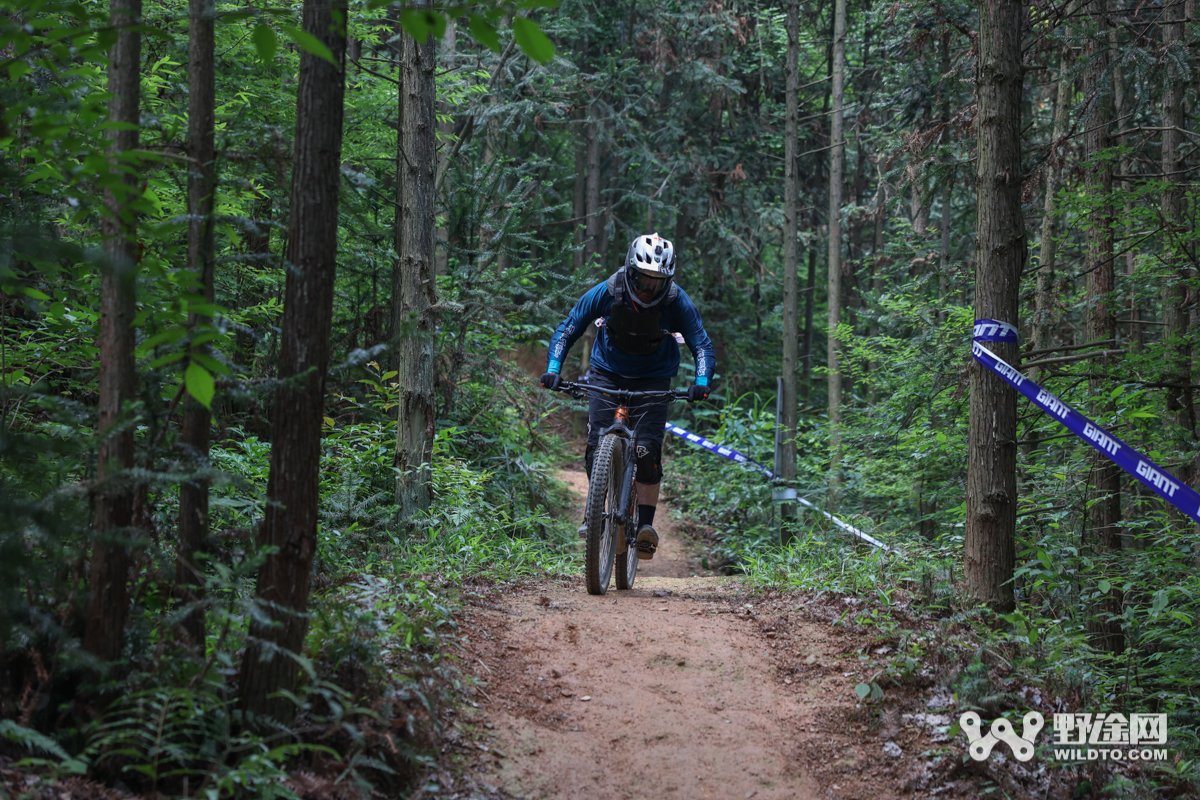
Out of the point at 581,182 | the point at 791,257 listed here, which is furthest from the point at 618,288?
the point at 581,182

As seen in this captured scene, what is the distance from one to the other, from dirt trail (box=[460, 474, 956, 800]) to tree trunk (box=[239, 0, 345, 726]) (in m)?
1.11

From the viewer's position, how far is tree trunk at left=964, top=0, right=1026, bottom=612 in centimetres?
488

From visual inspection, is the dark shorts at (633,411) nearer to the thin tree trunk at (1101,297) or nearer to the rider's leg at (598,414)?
the rider's leg at (598,414)

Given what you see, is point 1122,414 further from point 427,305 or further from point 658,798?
point 427,305

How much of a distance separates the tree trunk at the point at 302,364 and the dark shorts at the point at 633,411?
374 cm

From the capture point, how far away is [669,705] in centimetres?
439

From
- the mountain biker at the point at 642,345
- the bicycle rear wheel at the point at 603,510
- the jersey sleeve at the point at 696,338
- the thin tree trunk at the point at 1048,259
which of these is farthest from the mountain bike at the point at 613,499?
the thin tree trunk at the point at 1048,259

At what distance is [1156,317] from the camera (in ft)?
46.3

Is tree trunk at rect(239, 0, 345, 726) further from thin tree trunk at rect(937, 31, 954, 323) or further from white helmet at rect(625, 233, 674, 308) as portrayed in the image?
thin tree trunk at rect(937, 31, 954, 323)

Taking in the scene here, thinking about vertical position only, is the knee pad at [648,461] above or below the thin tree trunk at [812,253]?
below

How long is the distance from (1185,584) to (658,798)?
3.84m

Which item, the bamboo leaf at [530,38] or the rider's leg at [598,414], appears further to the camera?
the rider's leg at [598,414]

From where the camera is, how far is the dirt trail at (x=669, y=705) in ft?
12.2

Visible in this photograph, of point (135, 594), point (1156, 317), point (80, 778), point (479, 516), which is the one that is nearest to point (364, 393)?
point (479, 516)
